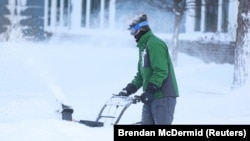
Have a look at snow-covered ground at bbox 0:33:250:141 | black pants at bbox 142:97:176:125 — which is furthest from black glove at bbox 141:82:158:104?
snow-covered ground at bbox 0:33:250:141

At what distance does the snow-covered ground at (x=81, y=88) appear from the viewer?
17.9ft

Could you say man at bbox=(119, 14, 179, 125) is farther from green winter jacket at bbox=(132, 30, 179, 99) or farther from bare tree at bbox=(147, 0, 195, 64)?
bare tree at bbox=(147, 0, 195, 64)

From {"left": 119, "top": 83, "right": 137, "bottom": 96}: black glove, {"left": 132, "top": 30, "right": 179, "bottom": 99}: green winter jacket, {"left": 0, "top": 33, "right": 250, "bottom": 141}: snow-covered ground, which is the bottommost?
{"left": 0, "top": 33, "right": 250, "bottom": 141}: snow-covered ground

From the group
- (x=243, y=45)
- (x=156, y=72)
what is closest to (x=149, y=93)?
(x=156, y=72)

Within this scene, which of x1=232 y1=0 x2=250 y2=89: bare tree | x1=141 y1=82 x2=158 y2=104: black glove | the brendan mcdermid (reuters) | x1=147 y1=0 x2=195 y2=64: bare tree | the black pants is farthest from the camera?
x1=147 y1=0 x2=195 y2=64: bare tree

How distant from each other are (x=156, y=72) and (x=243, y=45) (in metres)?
5.20

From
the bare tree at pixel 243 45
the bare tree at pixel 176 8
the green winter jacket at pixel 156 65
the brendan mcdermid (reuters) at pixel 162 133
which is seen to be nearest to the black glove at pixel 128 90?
the green winter jacket at pixel 156 65

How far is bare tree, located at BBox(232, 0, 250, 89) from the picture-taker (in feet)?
34.0

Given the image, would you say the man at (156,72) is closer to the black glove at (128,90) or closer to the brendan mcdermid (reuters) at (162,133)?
the black glove at (128,90)

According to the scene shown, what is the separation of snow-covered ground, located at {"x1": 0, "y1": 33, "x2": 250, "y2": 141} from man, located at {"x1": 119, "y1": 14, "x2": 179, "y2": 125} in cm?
56

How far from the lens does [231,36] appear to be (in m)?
17.7

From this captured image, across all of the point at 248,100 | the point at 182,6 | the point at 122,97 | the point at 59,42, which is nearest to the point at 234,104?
the point at 248,100

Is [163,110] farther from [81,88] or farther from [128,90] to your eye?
[81,88]

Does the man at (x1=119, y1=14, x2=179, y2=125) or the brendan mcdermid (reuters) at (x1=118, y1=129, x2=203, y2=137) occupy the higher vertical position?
the man at (x1=119, y1=14, x2=179, y2=125)
